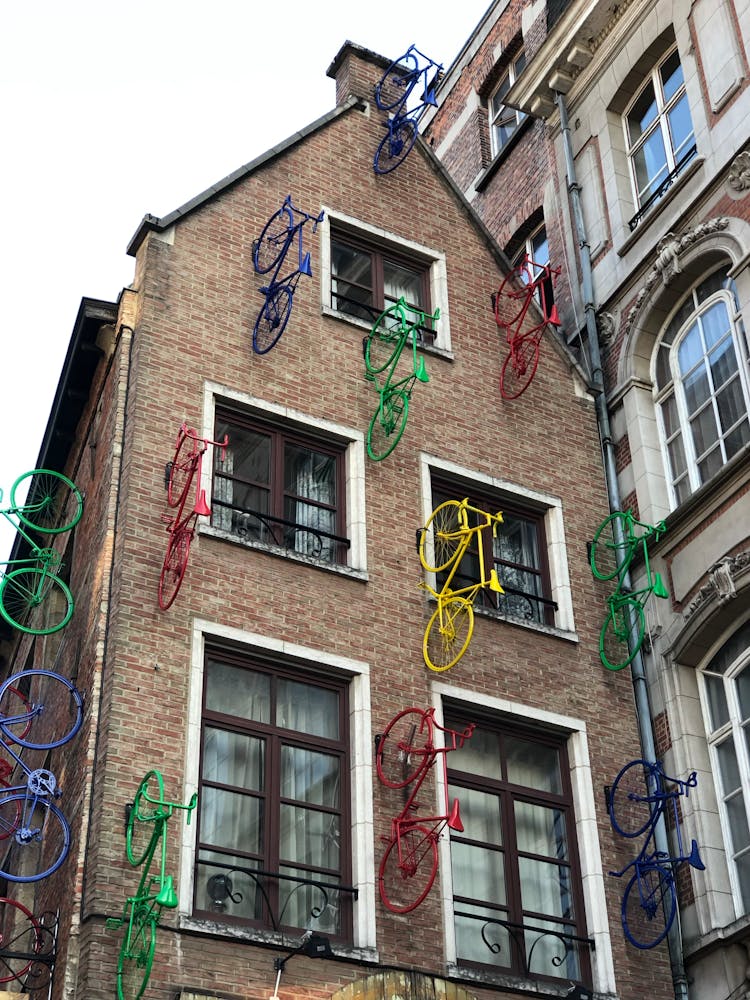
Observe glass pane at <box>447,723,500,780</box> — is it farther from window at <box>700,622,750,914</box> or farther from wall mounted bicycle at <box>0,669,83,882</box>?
wall mounted bicycle at <box>0,669,83,882</box>

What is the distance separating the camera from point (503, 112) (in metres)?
26.7

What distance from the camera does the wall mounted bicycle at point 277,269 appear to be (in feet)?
55.5

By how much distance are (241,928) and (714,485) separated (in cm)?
733

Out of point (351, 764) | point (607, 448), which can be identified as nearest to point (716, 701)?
point (607, 448)

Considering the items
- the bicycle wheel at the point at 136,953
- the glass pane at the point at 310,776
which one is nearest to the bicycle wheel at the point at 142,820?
the bicycle wheel at the point at 136,953

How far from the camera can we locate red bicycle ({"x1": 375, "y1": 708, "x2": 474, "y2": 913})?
13930mm

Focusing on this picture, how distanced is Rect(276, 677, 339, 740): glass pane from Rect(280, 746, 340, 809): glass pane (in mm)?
244

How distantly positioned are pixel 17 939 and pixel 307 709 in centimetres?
370

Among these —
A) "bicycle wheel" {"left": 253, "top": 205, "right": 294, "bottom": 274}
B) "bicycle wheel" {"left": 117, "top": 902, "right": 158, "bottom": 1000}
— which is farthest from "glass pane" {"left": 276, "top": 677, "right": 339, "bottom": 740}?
"bicycle wheel" {"left": 253, "top": 205, "right": 294, "bottom": 274}

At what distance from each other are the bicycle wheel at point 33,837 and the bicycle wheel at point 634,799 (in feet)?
19.0

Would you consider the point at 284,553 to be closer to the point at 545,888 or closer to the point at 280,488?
the point at 280,488

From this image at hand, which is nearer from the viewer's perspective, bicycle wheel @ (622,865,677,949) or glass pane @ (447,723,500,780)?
bicycle wheel @ (622,865,677,949)

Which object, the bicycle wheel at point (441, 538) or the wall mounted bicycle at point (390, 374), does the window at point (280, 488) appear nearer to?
the wall mounted bicycle at point (390, 374)

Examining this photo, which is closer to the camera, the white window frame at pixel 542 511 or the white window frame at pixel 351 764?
the white window frame at pixel 351 764
